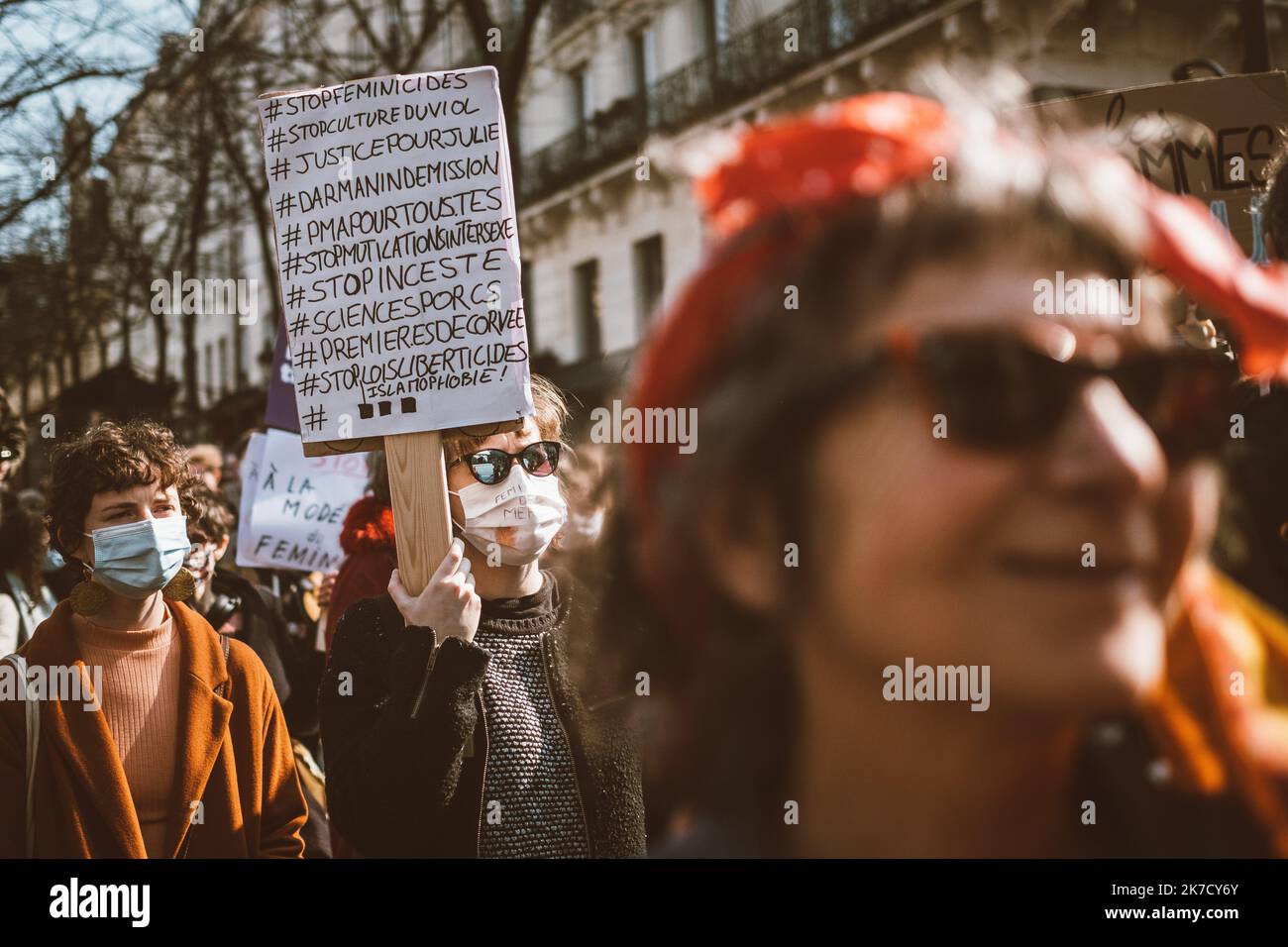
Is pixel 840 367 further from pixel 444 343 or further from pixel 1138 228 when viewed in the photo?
pixel 444 343

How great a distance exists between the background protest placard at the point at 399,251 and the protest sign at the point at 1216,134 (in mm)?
2402

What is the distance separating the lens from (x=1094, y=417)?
102 cm

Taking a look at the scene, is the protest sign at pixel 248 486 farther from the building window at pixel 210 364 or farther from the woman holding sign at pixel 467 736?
the building window at pixel 210 364

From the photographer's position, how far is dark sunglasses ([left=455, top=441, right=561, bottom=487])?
10.9 ft

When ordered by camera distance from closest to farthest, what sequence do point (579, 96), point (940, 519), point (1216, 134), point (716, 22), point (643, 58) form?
1. point (940, 519)
2. point (1216, 134)
3. point (716, 22)
4. point (643, 58)
5. point (579, 96)

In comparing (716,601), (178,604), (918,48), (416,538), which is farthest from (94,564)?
(918,48)

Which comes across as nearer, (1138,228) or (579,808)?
(1138,228)

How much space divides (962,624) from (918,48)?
16250 mm

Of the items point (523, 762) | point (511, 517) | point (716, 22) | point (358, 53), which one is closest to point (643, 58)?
point (716, 22)

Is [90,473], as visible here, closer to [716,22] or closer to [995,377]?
[995,377]

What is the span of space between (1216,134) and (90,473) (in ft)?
12.0

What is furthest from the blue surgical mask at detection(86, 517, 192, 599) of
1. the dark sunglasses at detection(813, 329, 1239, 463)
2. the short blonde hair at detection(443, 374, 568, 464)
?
the dark sunglasses at detection(813, 329, 1239, 463)

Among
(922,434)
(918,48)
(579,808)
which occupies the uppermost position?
(918,48)

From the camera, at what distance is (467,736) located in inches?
107
